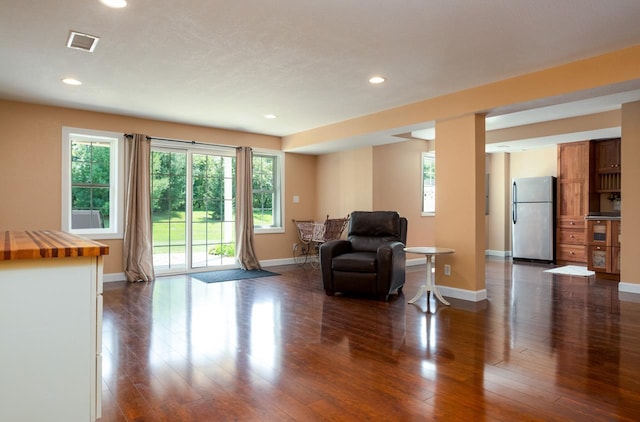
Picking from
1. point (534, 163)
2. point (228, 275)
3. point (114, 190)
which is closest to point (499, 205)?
point (534, 163)

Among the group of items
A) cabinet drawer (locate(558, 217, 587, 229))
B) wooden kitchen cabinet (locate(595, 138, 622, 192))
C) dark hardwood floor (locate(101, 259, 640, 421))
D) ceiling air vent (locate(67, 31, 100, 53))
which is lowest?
dark hardwood floor (locate(101, 259, 640, 421))

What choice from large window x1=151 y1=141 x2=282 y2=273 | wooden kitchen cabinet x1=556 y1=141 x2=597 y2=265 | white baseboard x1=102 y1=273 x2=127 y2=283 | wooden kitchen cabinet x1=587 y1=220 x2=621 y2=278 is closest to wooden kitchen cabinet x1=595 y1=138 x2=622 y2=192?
wooden kitchen cabinet x1=556 y1=141 x2=597 y2=265

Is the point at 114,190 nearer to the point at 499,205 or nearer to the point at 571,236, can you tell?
the point at 499,205

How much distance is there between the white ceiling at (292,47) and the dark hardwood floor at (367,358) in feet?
7.77

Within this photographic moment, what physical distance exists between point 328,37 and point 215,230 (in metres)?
4.41

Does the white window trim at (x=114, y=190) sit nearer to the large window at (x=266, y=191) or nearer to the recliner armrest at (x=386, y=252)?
the large window at (x=266, y=191)

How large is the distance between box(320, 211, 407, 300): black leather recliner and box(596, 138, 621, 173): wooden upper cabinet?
433 cm

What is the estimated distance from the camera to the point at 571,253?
24.5ft

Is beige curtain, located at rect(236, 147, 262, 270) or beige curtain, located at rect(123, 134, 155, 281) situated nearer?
beige curtain, located at rect(123, 134, 155, 281)

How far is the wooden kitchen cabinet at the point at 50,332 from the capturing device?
148 centimetres

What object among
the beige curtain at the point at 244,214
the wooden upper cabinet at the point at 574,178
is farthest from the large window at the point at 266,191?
the wooden upper cabinet at the point at 574,178

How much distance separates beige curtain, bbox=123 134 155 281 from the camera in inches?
224

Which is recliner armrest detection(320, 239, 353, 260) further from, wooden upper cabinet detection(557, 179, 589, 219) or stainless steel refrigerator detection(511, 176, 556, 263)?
wooden upper cabinet detection(557, 179, 589, 219)

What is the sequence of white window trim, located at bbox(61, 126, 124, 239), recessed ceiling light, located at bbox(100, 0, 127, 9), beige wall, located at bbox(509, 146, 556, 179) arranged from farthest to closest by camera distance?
1. beige wall, located at bbox(509, 146, 556, 179)
2. white window trim, located at bbox(61, 126, 124, 239)
3. recessed ceiling light, located at bbox(100, 0, 127, 9)
